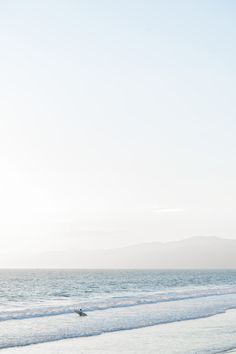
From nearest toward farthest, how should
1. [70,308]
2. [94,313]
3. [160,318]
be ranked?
[160,318] → [94,313] → [70,308]

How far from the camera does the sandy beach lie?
20.3m

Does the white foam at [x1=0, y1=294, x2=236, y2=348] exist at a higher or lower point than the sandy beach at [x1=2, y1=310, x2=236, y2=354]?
higher

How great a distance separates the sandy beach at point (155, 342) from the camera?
2031cm

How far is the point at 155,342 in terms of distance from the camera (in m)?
22.5

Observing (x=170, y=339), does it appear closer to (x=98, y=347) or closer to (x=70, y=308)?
(x=98, y=347)

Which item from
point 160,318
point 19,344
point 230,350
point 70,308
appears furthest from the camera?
point 70,308

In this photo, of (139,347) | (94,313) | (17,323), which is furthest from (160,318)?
(139,347)

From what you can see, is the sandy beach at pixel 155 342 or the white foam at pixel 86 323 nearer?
the sandy beach at pixel 155 342

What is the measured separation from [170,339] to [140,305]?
2091cm

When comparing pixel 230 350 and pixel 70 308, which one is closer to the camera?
pixel 230 350

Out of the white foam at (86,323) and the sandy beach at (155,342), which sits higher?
the white foam at (86,323)

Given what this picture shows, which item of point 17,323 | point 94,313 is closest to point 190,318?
point 94,313

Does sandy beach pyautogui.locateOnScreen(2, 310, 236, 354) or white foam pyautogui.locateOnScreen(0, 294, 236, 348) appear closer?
sandy beach pyautogui.locateOnScreen(2, 310, 236, 354)

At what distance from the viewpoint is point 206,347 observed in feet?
68.7
